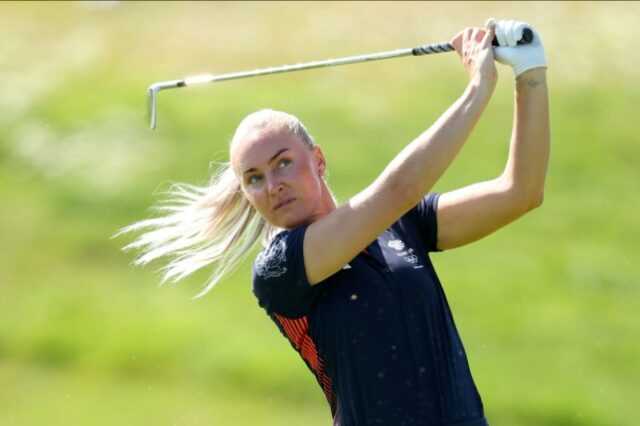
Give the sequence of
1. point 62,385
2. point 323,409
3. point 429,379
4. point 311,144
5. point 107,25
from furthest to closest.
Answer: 1. point 107,25
2. point 62,385
3. point 323,409
4. point 311,144
5. point 429,379

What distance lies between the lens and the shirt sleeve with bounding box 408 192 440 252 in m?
3.96

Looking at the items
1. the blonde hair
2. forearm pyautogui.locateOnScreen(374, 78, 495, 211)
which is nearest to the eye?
the blonde hair

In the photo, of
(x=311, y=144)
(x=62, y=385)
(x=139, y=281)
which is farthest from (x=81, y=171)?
(x=311, y=144)

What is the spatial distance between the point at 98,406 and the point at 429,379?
5163 millimetres

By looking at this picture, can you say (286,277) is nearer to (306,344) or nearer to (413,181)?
(306,344)

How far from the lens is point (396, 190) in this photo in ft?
11.7

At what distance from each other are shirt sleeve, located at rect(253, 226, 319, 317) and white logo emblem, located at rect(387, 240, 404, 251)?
0.25 meters

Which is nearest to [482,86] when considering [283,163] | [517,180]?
[517,180]

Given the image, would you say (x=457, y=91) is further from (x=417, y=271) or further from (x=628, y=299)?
(x=417, y=271)

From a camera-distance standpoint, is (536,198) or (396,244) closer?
(396,244)

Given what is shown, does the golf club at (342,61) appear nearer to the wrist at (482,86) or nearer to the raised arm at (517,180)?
the raised arm at (517,180)

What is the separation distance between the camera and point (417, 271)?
3.73 m

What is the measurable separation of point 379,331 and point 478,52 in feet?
2.61

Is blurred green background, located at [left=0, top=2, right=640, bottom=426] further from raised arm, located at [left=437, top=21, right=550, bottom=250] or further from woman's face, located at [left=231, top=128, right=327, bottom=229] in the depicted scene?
woman's face, located at [left=231, top=128, right=327, bottom=229]
